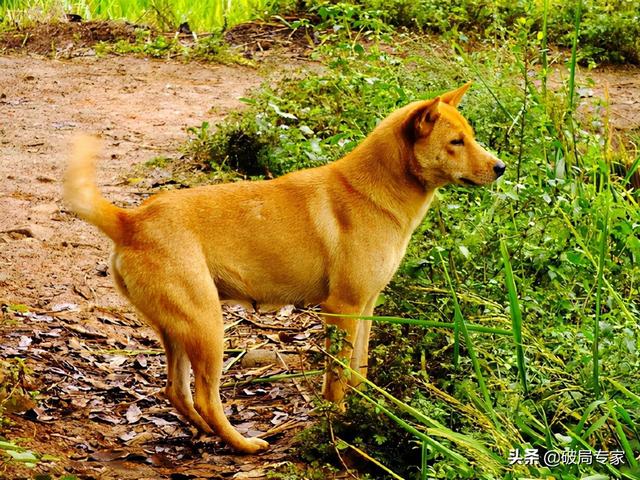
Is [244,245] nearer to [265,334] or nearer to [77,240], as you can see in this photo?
[265,334]

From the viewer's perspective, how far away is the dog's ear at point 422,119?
17.6ft

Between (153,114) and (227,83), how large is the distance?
1.14 m

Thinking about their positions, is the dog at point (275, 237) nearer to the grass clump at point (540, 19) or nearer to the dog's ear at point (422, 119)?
the dog's ear at point (422, 119)

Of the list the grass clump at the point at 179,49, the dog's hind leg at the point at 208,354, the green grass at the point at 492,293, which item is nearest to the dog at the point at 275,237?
the dog's hind leg at the point at 208,354

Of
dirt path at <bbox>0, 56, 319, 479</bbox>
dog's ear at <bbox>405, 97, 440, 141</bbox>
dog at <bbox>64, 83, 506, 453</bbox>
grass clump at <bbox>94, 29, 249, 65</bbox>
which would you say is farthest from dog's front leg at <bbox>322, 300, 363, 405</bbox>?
grass clump at <bbox>94, 29, 249, 65</bbox>

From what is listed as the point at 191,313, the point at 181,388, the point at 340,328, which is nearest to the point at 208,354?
the point at 191,313

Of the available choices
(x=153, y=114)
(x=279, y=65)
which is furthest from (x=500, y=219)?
(x=279, y=65)

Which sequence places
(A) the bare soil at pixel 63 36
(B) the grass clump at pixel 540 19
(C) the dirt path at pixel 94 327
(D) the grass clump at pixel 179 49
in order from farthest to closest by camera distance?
1. (A) the bare soil at pixel 63 36
2. (D) the grass clump at pixel 179 49
3. (B) the grass clump at pixel 540 19
4. (C) the dirt path at pixel 94 327

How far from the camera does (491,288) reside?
5.66m

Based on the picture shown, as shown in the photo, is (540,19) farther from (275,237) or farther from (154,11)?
(275,237)

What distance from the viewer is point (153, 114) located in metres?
10.1

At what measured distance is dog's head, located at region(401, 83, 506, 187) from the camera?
544cm

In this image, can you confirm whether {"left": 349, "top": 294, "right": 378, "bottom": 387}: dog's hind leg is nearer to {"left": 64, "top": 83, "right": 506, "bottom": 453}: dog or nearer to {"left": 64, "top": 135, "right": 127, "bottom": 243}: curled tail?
{"left": 64, "top": 83, "right": 506, "bottom": 453}: dog

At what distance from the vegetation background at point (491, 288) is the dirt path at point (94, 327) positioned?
0.60 metres
